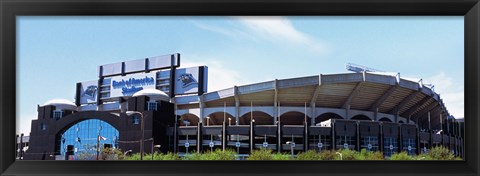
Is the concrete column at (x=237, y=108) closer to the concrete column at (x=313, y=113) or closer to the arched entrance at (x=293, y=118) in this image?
the arched entrance at (x=293, y=118)

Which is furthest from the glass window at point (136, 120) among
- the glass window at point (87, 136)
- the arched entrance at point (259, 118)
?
the arched entrance at point (259, 118)

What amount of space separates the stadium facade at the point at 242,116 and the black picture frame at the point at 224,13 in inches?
845

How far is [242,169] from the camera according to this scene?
270cm

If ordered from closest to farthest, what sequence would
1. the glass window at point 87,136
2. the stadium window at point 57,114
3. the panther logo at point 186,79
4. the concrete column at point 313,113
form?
the glass window at point 87,136, the stadium window at point 57,114, the concrete column at point 313,113, the panther logo at point 186,79

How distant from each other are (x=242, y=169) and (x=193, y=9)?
2.89 feet

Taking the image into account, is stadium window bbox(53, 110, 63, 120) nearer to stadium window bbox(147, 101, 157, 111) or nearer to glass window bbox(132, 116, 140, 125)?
glass window bbox(132, 116, 140, 125)

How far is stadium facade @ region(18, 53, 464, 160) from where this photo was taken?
26344 mm

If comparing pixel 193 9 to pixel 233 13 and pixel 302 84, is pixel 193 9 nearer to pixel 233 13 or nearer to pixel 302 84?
pixel 233 13

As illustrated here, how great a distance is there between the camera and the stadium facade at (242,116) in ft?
86.4

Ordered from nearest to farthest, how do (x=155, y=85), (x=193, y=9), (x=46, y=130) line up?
(x=193, y=9) < (x=46, y=130) < (x=155, y=85)

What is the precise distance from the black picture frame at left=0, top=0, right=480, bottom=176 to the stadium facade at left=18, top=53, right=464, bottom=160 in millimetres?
21459

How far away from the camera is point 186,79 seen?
103ft

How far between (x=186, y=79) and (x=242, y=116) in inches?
169
